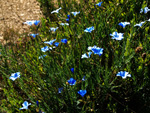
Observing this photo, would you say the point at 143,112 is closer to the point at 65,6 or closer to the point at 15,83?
the point at 15,83

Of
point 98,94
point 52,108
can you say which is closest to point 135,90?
point 98,94

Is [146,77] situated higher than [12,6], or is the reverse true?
[12,6]

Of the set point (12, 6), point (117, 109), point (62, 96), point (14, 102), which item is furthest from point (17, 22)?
point (117, 109)

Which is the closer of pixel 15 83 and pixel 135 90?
pixel 135 90

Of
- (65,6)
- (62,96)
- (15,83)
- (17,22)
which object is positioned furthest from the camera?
(17,22)

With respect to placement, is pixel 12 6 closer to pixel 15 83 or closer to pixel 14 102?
pixel 15 83

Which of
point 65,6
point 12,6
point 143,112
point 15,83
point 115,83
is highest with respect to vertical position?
point 12,6

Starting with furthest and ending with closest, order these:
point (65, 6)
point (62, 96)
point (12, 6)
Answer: point (12, 6) < point (65, 6) < point (62, 96)
